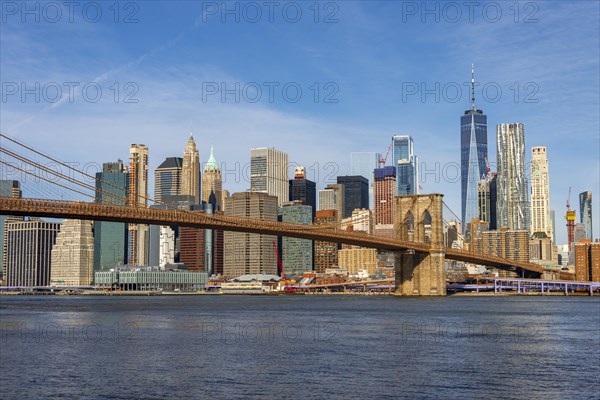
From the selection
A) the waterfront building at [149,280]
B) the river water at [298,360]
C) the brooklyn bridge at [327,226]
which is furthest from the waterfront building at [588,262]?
the river water at [298,360]

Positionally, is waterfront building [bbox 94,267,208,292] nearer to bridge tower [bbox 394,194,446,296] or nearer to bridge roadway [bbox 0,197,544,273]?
bridge tower [bbox 394,194,446,296]

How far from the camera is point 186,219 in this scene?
70.2 m

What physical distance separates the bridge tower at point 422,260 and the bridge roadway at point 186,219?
4.09 feet

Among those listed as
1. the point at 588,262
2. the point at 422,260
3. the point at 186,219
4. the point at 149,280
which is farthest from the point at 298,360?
Result: the point at 149,280

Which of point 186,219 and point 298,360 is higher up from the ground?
A: point 186,219

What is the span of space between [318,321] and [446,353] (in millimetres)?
18903

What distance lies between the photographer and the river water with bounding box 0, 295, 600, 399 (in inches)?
935

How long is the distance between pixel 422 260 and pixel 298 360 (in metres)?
68.3

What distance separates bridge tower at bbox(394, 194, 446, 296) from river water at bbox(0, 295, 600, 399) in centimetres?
4648

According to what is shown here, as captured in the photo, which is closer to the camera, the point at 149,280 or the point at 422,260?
the point at 422,260

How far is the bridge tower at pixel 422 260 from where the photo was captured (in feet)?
309

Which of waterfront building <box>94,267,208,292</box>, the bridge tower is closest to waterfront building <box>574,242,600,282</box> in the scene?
the bridge tower

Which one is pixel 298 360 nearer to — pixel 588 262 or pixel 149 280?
pixel 588 262

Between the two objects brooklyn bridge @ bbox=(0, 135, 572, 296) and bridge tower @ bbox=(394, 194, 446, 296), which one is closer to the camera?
brooklyn bridge @ bbox=(0, 135, 572, 296)
